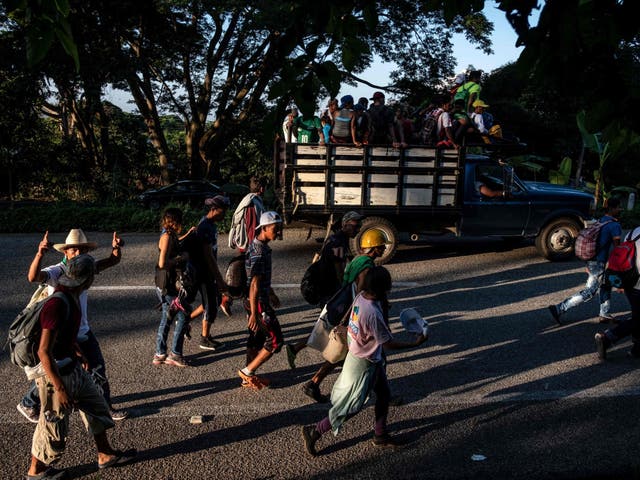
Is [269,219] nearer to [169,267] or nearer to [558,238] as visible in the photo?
[169,267]

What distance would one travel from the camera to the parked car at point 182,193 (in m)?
23.0

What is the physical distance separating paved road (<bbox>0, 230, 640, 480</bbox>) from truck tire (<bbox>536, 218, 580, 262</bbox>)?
9.08 ft

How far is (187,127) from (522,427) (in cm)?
2244

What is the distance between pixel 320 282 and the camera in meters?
7.30

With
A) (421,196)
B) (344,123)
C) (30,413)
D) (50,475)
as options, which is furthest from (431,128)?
(50,475)

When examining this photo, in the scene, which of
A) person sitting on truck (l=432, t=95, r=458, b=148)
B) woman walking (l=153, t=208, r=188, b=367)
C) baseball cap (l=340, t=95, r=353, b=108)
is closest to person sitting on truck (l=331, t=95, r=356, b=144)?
baseball cap (l=340, t=95, r=353, b=108)

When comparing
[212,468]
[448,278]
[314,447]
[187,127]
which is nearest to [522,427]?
[314,447]

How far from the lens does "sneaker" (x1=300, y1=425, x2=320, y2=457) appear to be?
5.19 metres

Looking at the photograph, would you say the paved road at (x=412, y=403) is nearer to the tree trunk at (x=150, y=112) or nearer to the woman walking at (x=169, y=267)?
the woman walking at (x=169, y=267)

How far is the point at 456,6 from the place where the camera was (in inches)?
153

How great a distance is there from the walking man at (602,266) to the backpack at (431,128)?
15.8 feet

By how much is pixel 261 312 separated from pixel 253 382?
71 centimetres

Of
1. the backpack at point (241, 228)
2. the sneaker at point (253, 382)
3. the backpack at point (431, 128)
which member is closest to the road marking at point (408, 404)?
the sneaker at point (253, 382)

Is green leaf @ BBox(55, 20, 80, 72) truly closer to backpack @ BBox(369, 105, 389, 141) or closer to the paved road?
the paved road
